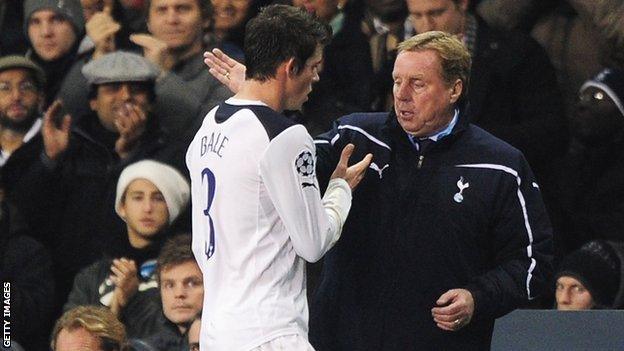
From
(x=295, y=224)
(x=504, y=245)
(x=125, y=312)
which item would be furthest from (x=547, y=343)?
(x=125, y=312)

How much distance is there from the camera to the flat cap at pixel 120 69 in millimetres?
6973

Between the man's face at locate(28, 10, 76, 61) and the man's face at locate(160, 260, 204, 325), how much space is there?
1.71 metres

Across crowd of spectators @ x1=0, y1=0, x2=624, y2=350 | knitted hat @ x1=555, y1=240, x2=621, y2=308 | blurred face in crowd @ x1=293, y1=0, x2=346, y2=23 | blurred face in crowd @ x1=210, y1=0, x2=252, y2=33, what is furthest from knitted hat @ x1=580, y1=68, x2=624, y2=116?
blurred face in crowd @ x1=210, y1=0, x2=252, y2=33

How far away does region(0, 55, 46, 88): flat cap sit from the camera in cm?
734

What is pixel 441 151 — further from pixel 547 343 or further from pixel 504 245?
pixel 547 343

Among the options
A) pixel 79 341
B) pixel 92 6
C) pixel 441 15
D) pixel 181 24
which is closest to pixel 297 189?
pixel 79 341

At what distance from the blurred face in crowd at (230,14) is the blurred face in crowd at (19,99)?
108 cm

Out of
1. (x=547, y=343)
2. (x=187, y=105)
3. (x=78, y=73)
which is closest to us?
(x=547, y=343)

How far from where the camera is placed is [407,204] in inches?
182

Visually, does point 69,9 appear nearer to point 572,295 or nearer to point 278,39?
point 572,295

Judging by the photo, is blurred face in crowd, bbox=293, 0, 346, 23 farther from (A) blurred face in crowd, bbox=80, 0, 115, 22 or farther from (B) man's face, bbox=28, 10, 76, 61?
(B) man's face, bbox=28, 10, 76, 61

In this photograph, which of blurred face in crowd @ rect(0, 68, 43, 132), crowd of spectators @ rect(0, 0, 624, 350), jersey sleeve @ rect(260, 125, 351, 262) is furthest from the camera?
blurred face in crowd @ rect(0, 68, 43, 132)

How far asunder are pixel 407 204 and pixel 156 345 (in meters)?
2.04

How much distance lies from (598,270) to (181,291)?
1.85 metres
